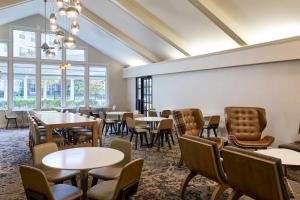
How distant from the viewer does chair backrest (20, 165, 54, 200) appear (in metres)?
2.19

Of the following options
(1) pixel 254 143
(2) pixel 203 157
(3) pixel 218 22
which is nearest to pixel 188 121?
(1) pixel 254 143

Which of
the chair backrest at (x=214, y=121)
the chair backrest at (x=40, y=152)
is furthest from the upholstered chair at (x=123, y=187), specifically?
the chair backrest at (x=214, y=121)

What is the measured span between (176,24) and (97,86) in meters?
6.20

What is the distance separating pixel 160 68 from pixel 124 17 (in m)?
2.52

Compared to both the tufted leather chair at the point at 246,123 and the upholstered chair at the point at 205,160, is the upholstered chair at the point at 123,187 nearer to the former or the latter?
the upholstered chair at the point at 205,160

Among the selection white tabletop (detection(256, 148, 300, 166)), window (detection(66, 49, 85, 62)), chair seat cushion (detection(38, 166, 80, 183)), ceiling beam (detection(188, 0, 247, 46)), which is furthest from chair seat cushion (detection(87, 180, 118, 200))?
window (detection(66, 49, 85, 62))

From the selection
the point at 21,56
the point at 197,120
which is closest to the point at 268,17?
the point at 197,120

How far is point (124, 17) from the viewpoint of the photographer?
8055 millimetres

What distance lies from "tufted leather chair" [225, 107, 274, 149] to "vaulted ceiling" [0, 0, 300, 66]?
1773mm

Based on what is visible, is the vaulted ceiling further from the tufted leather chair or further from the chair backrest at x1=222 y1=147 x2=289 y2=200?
the chair backrest at x1=222 y1=147 x2=289 y2=200

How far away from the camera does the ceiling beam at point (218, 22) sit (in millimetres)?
5520

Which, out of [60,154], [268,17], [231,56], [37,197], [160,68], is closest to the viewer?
[37,197]

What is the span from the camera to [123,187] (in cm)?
232

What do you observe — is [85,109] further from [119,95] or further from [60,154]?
[60,154]
